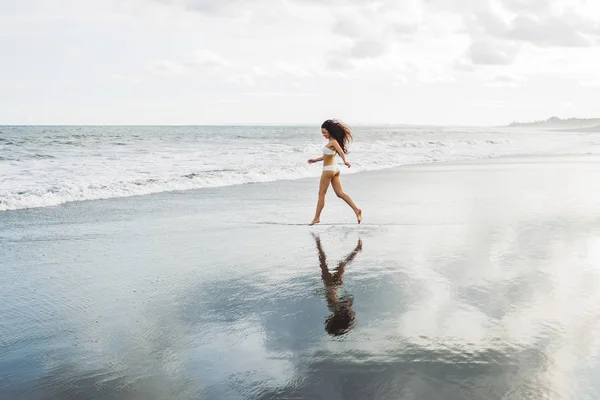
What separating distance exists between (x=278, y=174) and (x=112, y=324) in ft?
47.9

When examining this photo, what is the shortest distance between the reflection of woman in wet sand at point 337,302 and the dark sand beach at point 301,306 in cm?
3

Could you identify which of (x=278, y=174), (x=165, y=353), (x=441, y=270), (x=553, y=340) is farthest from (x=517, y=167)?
(x=165, y=353)

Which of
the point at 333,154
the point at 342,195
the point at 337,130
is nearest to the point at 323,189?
the point at 342,195

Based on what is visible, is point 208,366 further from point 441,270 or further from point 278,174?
point 278,174

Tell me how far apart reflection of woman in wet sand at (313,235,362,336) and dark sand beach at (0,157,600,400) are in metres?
0.03

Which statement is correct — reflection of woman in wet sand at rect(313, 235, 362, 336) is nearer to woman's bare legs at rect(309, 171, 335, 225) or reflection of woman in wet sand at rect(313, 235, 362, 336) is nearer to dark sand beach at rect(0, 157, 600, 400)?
dark sand beach at rect(0, 157, 600, 400)

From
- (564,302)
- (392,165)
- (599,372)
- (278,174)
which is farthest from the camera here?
(392,165)

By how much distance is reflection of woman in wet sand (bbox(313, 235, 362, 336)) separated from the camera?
499cm

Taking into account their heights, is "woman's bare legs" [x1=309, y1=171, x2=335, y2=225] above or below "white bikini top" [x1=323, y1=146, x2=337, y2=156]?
below

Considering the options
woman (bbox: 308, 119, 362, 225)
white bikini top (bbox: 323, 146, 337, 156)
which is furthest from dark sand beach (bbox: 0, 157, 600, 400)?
white bikini top (bbox: 323, 146, 337, 156)

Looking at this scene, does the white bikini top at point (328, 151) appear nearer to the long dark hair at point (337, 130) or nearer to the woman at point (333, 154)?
the woman at point (333, 154)

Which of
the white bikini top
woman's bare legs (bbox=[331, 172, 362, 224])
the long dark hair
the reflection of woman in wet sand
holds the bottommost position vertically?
the reflection of woman in wet sand

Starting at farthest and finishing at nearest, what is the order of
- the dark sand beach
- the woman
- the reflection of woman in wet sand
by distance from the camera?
the woman, the reflection of woman in wet sand, the dark sand beach

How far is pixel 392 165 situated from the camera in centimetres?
2481
